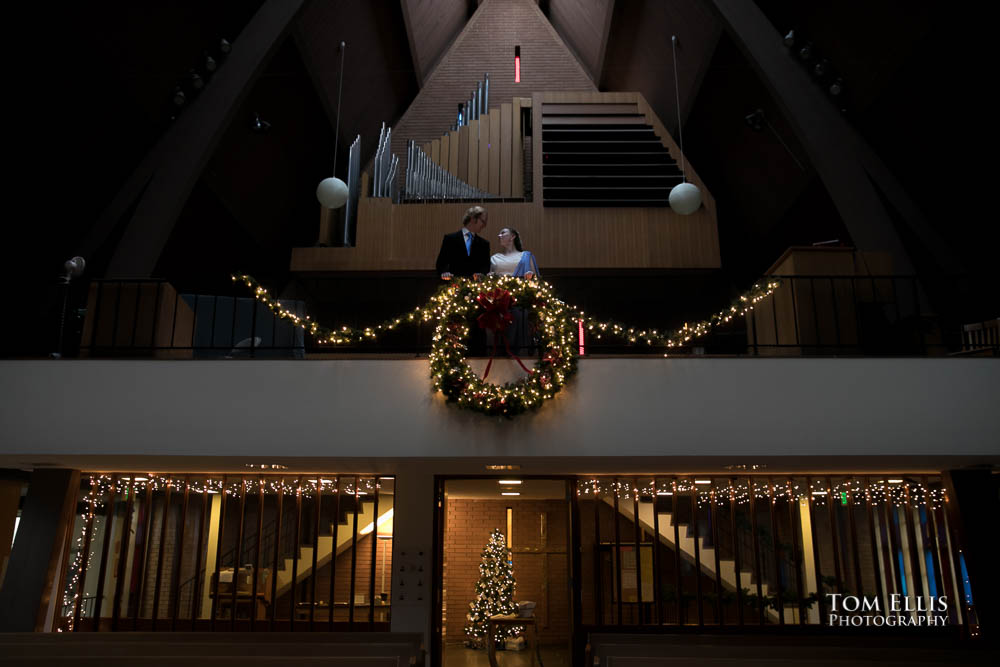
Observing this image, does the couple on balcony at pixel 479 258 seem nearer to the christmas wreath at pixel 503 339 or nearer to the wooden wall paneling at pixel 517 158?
the christmas wreath at pixel 503 339

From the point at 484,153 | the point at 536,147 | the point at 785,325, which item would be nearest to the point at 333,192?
the point at 484,153

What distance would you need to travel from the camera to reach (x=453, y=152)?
11047 millimetres

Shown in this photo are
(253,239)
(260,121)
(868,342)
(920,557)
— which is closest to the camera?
(868,342)

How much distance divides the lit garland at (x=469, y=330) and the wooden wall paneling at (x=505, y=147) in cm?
499

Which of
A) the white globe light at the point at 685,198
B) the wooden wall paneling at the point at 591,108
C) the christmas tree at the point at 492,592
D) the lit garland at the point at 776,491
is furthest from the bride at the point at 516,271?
the wooden wall paneling at the point at 591,108

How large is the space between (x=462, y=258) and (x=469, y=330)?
0.79 m

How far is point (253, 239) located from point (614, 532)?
21.8ft

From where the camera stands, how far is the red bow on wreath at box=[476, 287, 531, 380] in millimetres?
5832

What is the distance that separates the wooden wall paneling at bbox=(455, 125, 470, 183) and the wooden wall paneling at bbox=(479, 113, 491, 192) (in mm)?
187

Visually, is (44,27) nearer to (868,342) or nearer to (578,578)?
(578,578)

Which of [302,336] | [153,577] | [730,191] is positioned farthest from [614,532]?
[730,191]

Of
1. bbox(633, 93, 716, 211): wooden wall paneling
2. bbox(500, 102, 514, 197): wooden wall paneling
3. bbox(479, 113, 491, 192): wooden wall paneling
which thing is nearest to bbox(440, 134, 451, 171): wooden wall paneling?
bbox(479, 113, 491, 192): wooden wall paneling

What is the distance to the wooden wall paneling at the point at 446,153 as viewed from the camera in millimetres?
10984

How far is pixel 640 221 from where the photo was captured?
10.4m
